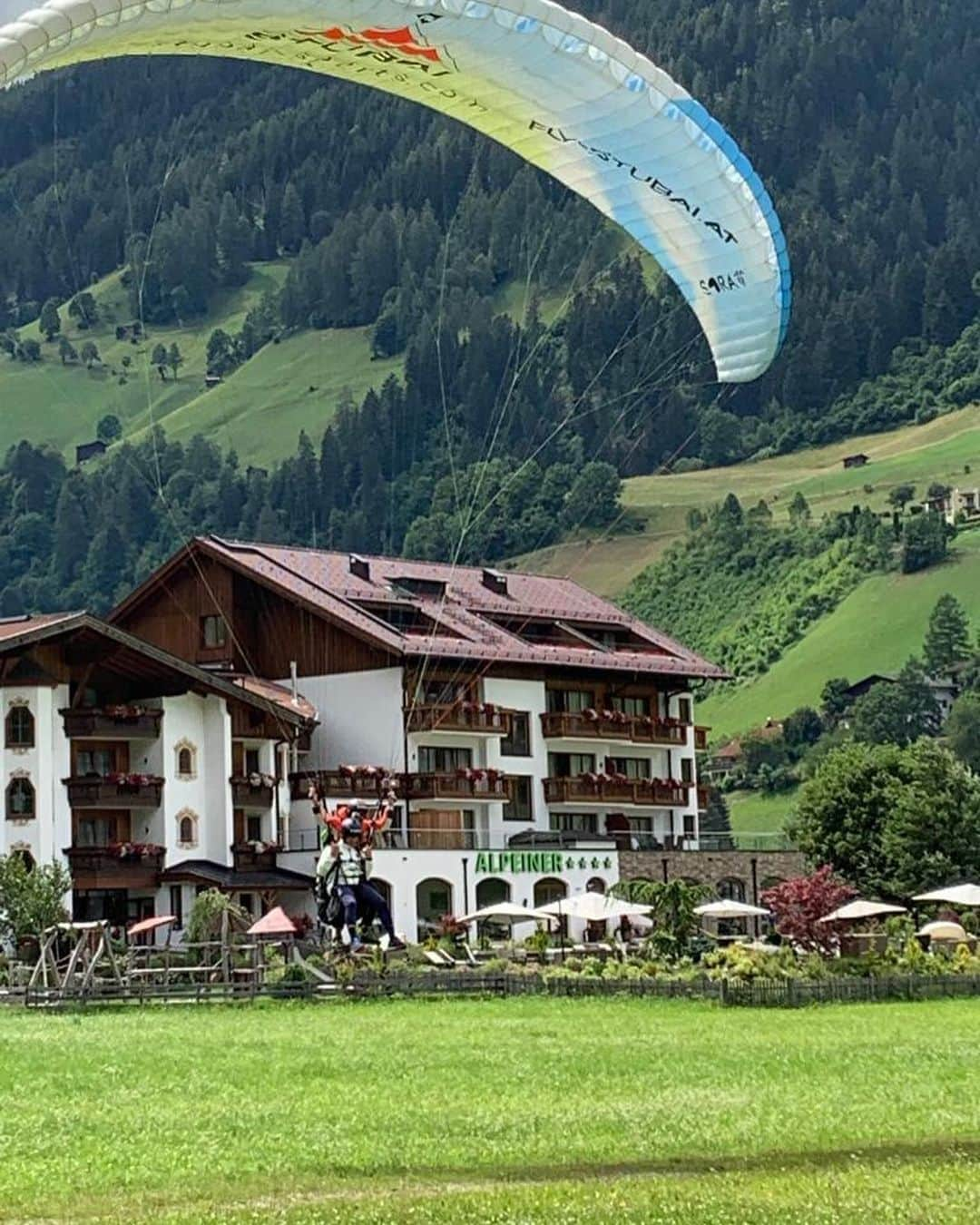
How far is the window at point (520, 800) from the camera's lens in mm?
58875

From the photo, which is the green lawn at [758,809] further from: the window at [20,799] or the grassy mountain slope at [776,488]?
the window at [20,799]

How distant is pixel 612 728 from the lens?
61.0 m

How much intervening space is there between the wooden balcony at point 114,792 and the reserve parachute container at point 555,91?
2348 cm

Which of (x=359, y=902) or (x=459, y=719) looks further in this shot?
(x=459, y=719)

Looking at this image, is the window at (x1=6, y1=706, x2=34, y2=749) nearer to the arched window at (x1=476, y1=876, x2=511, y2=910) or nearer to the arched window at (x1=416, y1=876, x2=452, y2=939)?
the arched window at (x1=416, y1=876, x2=452, y2=939)

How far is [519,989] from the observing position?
35.2 meters

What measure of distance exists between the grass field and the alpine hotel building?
2198 centimetres

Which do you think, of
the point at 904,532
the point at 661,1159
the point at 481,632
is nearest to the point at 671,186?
the point at 661,1159

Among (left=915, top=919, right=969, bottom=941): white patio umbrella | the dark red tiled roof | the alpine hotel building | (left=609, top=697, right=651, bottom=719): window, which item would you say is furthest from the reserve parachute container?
(left=609, top=697, right=651, bottom=719): window

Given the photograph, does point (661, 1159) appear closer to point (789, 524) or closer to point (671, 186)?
point (671, 186)

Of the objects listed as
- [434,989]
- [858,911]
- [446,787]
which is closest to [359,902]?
[434,989]

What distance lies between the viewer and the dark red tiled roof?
5759 centimetres

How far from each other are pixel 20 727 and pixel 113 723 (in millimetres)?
1955

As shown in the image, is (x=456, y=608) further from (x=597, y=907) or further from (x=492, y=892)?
(x=597, y=907)
